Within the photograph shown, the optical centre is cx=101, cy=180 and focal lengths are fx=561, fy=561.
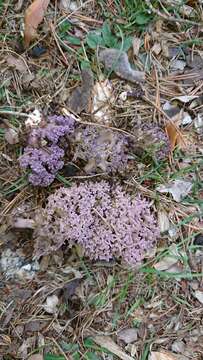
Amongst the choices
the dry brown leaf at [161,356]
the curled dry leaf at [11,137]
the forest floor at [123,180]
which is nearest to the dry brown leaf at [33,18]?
the forest floor at [123,180]

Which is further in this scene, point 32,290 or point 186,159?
point 186,159

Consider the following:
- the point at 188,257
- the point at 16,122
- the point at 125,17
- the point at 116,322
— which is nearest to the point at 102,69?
the point at 125,17

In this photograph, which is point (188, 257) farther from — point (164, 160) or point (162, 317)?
point (164, 160)

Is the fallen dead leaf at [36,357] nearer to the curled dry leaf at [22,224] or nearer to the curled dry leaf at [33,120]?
the curled dry leaf at [22,224]

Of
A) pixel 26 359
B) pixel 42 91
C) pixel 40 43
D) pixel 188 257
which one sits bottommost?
pixel 26 359

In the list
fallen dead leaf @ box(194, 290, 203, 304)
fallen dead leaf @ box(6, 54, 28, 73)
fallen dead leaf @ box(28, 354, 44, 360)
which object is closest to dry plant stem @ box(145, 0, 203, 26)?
fallen dead leaf @ box(6, 54, 28, 73)
